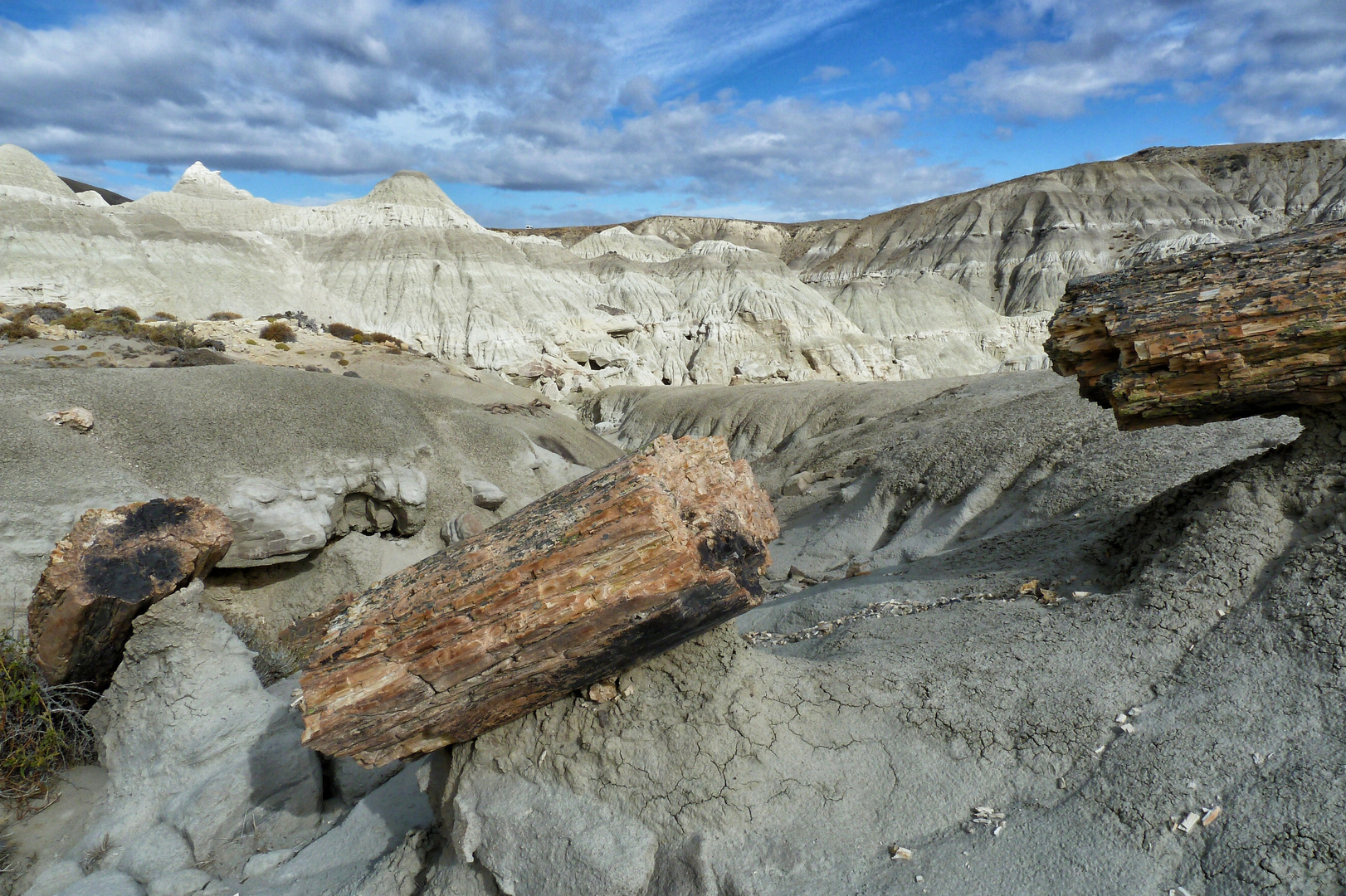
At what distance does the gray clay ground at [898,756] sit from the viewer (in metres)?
3.09

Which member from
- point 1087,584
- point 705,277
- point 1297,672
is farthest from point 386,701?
point 705,277

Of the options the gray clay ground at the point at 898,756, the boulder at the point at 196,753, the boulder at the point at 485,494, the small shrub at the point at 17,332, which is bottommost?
the boulder at the point at 485,494

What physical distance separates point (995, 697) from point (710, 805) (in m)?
1.76

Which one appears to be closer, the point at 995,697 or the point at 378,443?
the point at 995,697

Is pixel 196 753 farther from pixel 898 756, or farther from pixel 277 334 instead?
pixel 277 334

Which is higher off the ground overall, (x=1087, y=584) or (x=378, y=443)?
(x=1087, y=584)

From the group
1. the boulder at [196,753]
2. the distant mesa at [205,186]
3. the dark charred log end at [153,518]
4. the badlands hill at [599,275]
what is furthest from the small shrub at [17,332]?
the distant mesa at [205,186]

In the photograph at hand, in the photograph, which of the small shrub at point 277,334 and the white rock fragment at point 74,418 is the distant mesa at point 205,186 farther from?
the white rock fragment at point 74,418

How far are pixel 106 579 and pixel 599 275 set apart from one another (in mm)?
45779

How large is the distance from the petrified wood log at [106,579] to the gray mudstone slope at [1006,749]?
3.49 m

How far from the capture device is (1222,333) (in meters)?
4.05

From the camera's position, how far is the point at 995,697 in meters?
3.94

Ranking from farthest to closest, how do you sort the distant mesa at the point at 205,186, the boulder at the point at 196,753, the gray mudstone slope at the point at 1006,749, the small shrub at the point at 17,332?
1. the distant mesa at the point at 205,186
2. the small shrub at the point at 17,332
3. the boulder at the point at 196,753
4. the gray mudstone slope at the point at 1006,749

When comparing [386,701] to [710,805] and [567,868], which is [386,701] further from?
[710,805]
